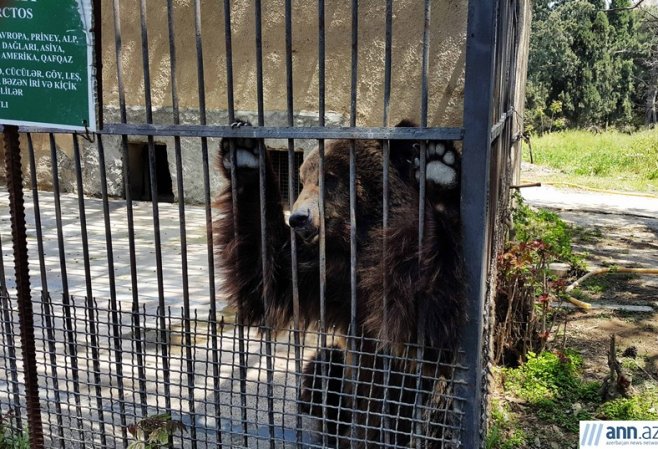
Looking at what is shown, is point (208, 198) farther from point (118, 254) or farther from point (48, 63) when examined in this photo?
point (118, 254)

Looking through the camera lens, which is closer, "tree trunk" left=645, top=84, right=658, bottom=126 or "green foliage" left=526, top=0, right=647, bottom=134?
"green foliage" left=526, top=0, right=647, bottom=134

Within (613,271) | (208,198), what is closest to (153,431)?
(208,198)

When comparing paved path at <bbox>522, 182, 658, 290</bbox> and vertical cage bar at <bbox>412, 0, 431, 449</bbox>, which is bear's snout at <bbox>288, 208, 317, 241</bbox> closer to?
vertical cage bar at <bbox>412, 0, 431, 449</bbox>

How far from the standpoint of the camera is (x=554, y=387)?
4137 mm

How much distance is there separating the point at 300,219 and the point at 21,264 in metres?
1.19

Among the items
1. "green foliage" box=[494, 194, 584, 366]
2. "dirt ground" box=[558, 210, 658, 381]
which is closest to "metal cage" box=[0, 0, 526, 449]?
"green foliage" box=[494, 194, 584, 366]

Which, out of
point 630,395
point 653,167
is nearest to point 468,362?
point 630,395

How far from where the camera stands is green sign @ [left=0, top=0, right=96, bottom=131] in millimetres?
2434

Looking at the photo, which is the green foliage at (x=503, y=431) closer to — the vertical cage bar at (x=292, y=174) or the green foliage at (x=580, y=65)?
the vertical cage bar at (x=292, y=174)

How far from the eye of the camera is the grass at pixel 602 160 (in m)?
16.8

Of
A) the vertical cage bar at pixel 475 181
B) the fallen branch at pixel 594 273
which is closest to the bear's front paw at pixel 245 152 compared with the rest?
the vertical cage bar at pixel 475 181

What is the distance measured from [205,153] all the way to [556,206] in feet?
36.0

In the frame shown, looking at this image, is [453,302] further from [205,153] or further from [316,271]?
[205,153]

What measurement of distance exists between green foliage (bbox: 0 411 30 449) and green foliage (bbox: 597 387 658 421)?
3.21 metres
